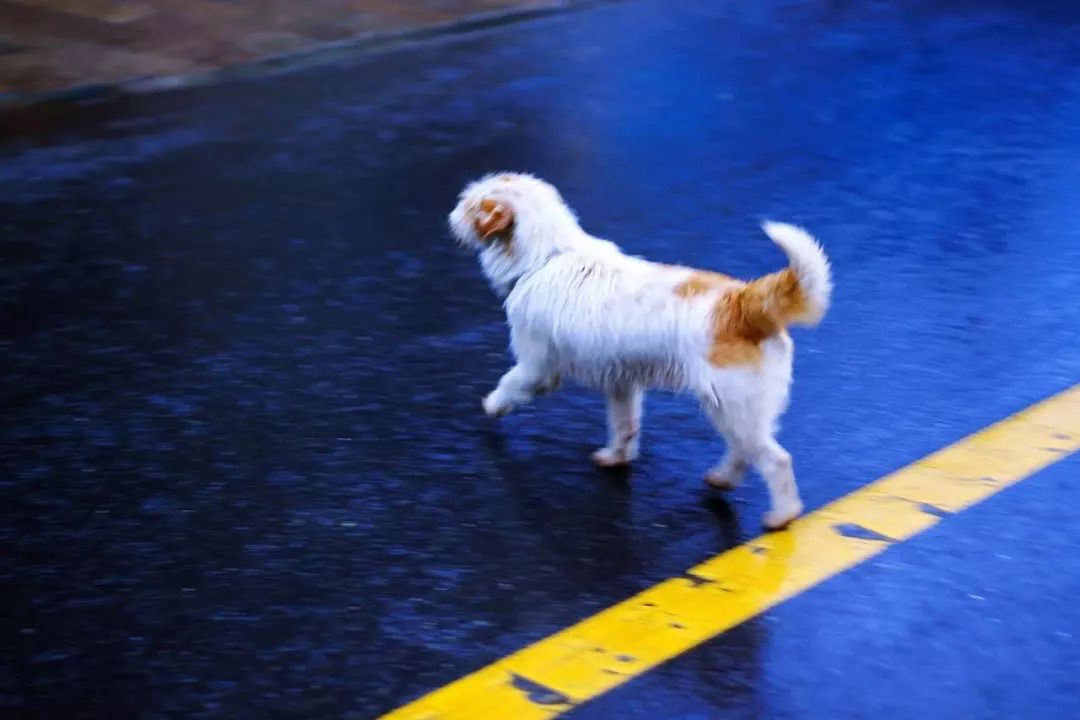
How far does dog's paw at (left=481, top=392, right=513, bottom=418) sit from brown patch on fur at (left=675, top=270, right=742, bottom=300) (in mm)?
756

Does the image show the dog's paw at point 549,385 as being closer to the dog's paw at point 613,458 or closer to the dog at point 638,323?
the dog at point 638,323

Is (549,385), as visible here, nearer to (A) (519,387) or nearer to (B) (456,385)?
(A) (519,387)

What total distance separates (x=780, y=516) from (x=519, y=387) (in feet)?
2.97

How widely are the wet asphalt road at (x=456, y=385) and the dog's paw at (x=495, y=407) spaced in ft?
0.33

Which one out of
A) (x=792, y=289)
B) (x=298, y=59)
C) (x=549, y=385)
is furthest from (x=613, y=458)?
(x=298, y=59)

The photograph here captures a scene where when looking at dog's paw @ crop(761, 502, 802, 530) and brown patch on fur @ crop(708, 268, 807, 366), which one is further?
dog's paw @ crop(761, 502, 802, 530)

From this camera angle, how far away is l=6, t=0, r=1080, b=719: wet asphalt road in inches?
142

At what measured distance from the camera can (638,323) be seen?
167 inches

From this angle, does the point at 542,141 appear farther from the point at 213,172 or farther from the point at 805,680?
the point at 805,680

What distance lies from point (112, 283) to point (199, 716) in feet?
9.55

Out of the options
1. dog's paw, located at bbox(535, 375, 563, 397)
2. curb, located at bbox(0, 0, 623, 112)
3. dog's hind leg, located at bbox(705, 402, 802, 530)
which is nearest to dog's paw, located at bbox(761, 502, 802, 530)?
dog's hind leg, located at bbox(705, 402, 802, 530)

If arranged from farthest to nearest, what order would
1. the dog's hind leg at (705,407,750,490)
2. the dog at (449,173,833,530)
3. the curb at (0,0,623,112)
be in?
the curb at (0,0,623,112)
the dog's hind leg at (705,407,750,490)
the dog at (449,173,833,530)

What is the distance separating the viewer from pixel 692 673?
3.54 meters

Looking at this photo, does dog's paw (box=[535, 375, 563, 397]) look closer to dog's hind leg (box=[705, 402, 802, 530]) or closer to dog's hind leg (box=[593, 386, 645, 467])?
dog's hind leg (box=[593, 386, 645, 467])
